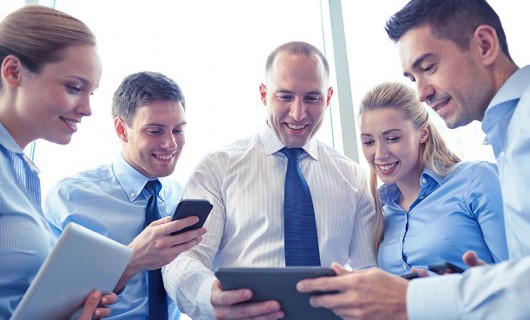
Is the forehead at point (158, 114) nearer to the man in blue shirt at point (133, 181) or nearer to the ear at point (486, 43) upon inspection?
the man in blue shirt at point (133, 181)

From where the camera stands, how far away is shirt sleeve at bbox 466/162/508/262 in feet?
5.57

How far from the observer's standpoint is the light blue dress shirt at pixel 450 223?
1.74 metres

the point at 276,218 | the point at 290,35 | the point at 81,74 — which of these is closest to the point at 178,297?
the point at 276,218

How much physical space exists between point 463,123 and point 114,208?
1.42 metres

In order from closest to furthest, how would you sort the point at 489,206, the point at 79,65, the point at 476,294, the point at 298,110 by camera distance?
the point at 476,294
the point at 79,65
the point at 489,206
the point at 298,110

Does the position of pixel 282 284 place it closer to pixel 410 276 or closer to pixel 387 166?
pixel 410 276

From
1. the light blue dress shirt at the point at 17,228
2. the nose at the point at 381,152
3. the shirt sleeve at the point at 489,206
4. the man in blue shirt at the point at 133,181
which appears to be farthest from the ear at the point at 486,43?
the light blue dress shirt at the point at 17,228

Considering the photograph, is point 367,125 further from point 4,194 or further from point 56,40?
point 4,194

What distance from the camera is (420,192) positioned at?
1.98m

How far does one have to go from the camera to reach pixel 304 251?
6.06 ft

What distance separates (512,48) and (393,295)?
2.34 meters

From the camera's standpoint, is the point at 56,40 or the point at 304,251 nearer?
the point at 56,40

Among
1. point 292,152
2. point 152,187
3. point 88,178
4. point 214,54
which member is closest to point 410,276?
point 292,152

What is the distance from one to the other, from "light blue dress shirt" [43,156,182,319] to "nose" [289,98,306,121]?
0.72 meters
